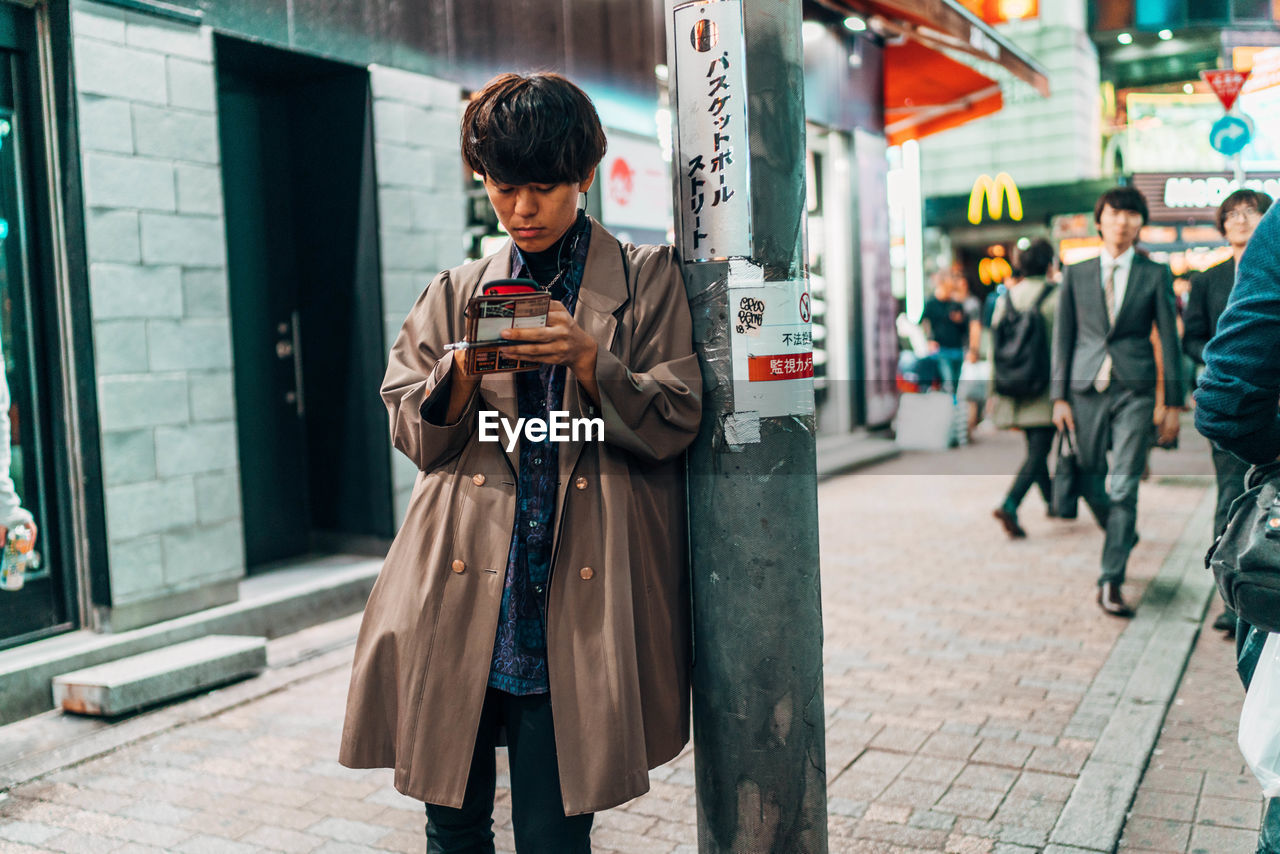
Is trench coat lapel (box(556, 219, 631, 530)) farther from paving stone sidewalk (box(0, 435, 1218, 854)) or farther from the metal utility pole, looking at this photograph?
paving stone sidewalk (box(0, 435, 1218, 854))

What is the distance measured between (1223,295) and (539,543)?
14.3 ft

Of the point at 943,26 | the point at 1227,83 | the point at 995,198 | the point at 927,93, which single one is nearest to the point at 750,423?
the point at 943,26

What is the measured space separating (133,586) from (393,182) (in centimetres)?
276

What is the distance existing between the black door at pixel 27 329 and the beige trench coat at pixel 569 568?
359 cm

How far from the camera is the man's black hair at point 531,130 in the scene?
2.04 meters

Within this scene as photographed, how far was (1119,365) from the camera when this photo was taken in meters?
5.88

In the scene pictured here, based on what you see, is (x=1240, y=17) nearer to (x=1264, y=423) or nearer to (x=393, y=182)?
(x=393, y=182)

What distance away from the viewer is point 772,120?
2254 mm

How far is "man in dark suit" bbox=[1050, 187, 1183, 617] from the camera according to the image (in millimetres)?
5766

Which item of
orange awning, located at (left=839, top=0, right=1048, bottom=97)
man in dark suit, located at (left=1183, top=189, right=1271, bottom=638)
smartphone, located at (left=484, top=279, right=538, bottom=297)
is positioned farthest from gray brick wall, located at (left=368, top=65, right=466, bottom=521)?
smartphone, located at (left=484, top=279, right=538, bottom=297)

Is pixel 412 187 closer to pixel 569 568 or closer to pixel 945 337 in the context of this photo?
pixel 569 568

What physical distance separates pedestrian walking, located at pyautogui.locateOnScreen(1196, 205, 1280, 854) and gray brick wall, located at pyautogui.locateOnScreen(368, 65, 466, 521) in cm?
532

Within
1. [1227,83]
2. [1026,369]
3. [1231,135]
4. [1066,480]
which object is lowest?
[1066,480]

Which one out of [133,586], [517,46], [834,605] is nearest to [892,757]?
[834,605]
